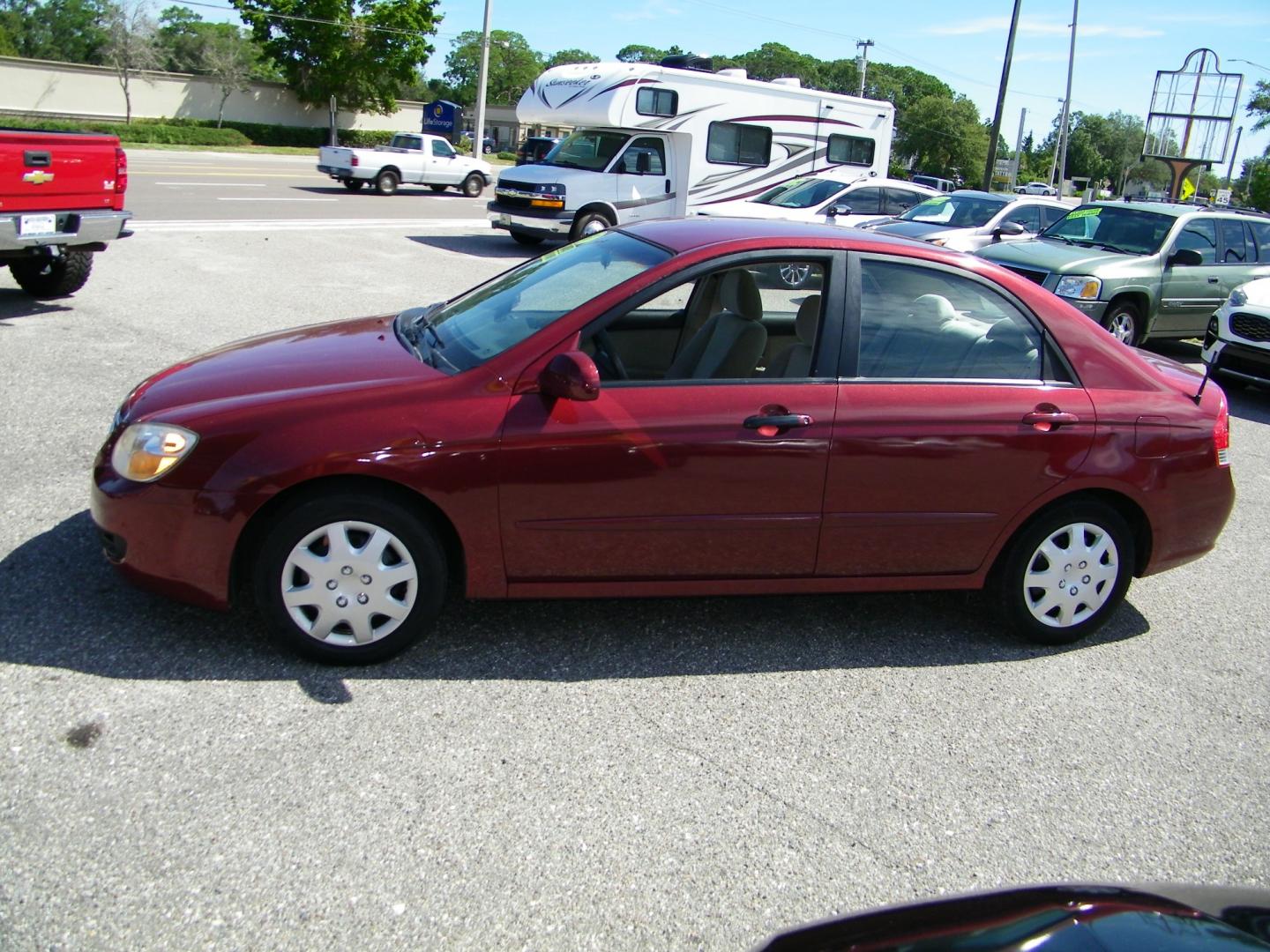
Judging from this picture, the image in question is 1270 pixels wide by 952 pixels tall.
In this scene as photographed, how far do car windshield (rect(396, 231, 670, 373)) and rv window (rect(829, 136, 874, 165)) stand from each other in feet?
54.6

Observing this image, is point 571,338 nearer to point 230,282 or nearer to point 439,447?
point 439,447

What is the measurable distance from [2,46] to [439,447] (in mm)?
79744

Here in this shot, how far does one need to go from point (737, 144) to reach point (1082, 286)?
8776 mm

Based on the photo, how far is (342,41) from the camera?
5544 centimetres

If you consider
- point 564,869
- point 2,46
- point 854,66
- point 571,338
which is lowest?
point 564,869

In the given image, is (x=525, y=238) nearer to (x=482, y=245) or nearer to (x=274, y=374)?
(x=482, y=245)

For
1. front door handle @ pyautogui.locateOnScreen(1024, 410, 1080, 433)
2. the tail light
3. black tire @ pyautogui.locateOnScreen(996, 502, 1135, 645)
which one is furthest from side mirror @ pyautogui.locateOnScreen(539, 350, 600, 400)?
the tail light

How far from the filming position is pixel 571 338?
3.93 m

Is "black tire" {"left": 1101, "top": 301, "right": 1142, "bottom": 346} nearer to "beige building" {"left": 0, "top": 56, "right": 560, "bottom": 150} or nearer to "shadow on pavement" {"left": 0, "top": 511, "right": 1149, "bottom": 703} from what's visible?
"shadow on pavement" {"left": 0, "top": 511, "right": 1149, "bottom": 703}

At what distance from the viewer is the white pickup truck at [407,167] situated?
87.5 ft

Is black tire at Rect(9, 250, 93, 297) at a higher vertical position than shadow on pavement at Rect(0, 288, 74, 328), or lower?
higher

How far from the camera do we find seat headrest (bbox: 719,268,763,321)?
4547 millimetres

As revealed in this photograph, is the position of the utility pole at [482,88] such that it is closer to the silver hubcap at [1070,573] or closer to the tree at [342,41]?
the tree at [342,41]

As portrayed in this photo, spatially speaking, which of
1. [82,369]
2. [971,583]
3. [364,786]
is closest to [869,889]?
[364,786]
